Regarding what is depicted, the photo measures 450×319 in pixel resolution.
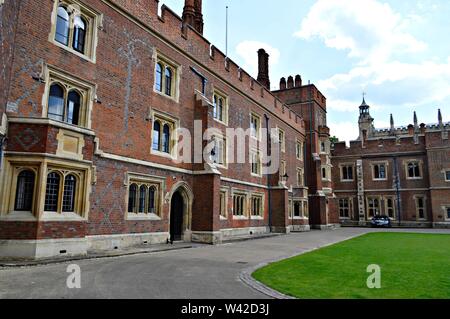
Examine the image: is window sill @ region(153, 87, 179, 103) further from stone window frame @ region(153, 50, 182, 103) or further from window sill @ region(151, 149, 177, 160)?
window sill @ region(151, 149, 177, 160)

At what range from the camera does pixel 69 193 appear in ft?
34.0

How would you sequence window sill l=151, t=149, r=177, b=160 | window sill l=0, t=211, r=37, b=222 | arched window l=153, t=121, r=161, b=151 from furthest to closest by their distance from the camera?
arched window l=153, t=121, r=161, b=151, window sill l=151, t=149, r=177, b=160, window sill l=0, t=211, r=37, b=222

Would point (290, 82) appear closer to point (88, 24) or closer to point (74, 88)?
point (88, 24)

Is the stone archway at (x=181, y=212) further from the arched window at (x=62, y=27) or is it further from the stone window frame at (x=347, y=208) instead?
the stone window frame at (x=347, y=208)

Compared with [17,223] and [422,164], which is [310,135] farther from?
[17,223]

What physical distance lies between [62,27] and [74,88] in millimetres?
2072

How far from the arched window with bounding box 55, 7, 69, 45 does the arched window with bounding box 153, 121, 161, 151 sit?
487 cm

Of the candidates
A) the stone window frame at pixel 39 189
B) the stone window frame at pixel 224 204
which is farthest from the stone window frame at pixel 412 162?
the stone window frame at pixel 39 189

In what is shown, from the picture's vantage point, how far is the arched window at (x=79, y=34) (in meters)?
11.6

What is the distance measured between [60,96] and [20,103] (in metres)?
1.51

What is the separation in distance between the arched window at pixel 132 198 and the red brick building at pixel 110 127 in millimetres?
87

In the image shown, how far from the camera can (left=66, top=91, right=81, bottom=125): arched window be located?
36.6ft

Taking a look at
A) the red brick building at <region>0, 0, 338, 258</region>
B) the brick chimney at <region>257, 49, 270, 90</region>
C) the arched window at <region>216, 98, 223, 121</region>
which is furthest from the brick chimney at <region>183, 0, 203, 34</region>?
the brick chimney at <region>257, 49, 270, 90</region>
